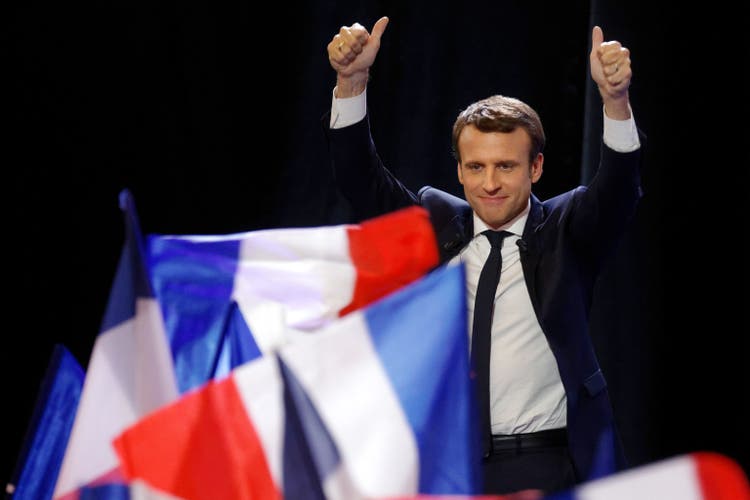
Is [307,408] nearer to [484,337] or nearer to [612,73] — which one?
[484,337]

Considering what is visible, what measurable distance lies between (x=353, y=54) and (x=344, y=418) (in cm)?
86

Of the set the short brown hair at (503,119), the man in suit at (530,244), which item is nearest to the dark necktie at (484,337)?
the man in suit at (530,244)

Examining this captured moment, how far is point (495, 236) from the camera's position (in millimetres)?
2180

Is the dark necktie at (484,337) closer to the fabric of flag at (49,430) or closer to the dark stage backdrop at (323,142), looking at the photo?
the fabric of flag at (49,430)

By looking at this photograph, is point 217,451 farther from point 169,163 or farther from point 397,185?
point 169,163

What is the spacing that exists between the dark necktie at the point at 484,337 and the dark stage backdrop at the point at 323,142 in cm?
98

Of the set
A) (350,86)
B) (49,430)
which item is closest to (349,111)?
(350,86)

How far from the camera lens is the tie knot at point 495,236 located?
2.17 meters

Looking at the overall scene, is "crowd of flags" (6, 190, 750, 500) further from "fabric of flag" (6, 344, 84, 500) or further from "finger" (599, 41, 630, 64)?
"finger" (599, 41, 630, 64)

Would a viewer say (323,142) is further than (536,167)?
Yes

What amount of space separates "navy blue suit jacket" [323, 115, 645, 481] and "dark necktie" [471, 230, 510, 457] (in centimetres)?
6

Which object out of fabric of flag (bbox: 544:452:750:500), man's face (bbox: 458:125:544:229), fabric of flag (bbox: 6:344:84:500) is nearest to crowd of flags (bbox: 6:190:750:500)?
fabric of flag (bbox: 544:452:750:500)

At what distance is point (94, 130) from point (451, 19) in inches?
36.8

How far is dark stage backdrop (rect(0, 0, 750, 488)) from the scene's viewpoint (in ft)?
9.70
